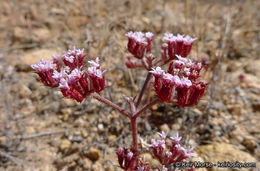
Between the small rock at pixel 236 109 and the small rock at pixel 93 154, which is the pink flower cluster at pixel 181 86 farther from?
the small rock at pixel 236 109

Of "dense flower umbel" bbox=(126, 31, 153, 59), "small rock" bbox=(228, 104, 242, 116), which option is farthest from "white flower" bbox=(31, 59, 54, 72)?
"small rock" bbox=(228, 104, 242, 116)

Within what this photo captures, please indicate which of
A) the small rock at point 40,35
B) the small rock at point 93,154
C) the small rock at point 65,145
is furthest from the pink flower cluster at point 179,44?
the small rock at point 40,35

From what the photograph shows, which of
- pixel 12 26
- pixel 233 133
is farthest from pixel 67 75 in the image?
pixel 12 26

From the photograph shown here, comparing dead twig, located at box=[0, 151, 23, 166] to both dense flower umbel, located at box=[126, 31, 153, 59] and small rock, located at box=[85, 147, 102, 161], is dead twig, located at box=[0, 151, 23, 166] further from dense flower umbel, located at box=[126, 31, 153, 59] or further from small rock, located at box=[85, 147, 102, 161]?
dense flower umbel, located at box=[126, 31, 153, 59]

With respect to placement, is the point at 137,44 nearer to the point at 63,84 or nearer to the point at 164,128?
the point at 63,84

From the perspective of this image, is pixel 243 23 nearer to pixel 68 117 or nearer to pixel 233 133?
pixel 233 133

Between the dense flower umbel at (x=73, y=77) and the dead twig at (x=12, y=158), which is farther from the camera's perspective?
the dead twig at (x=12, y=158)
